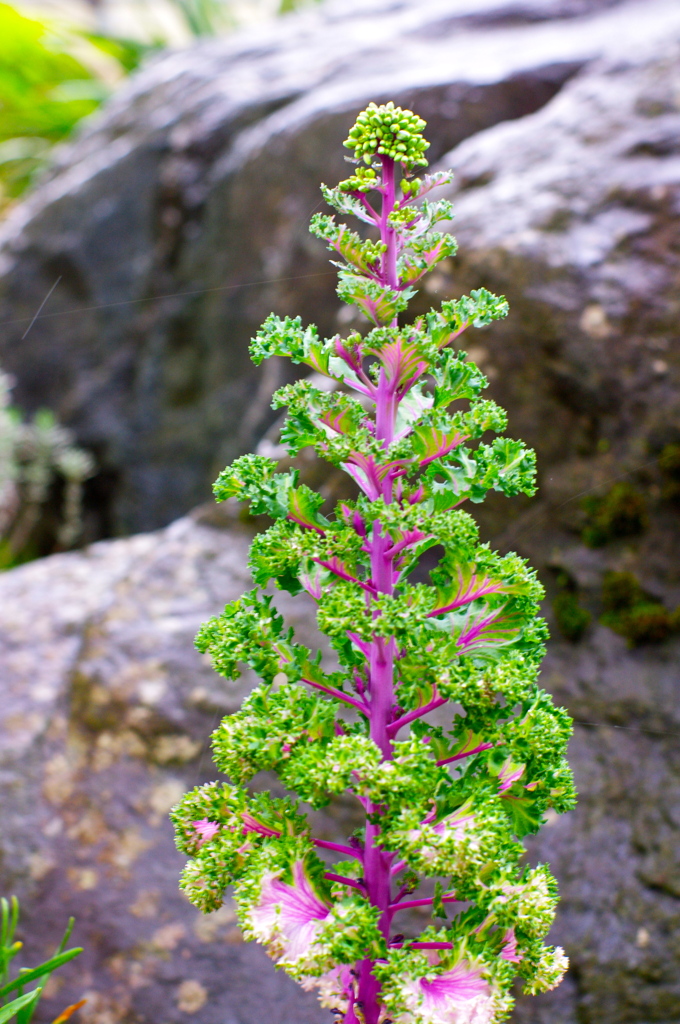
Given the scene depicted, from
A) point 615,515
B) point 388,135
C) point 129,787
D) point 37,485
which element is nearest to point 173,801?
point 129,787

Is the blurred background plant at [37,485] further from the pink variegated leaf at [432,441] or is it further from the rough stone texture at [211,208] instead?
the pink variegated leaf at [432,441]

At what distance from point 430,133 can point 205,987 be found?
359cm

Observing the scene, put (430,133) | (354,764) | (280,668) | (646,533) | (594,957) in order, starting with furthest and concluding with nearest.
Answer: (430,133), (646,533), (594,957), (280,668), (354,764)

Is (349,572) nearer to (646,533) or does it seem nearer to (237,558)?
(646,533)

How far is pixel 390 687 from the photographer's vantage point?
1238mm

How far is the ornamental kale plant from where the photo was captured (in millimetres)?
1073

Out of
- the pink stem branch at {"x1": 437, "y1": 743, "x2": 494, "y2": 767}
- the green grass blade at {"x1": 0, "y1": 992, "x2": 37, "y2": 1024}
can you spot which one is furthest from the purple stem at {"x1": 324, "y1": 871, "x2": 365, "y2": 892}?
the green grass blade at {"x1": 0, "y1": 992, "x2": 37, "y2": 1024}

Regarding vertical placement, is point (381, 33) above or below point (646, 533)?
above

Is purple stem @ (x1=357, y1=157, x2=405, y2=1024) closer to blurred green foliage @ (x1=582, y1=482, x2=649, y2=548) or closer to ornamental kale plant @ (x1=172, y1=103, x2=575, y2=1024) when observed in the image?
ornamental kale plant @ (x1=172, y1=103, x2=575, y2=1024)

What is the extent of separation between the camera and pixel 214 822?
125 cm

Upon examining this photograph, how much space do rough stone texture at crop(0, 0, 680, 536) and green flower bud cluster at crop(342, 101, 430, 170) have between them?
2.16 meters

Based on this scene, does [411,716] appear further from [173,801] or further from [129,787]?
[129,787]

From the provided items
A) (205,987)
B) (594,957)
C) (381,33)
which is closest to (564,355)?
(594,957)

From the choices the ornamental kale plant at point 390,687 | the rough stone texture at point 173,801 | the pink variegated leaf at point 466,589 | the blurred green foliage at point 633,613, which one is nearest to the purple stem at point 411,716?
the ornamental kale plant at point 390,687
